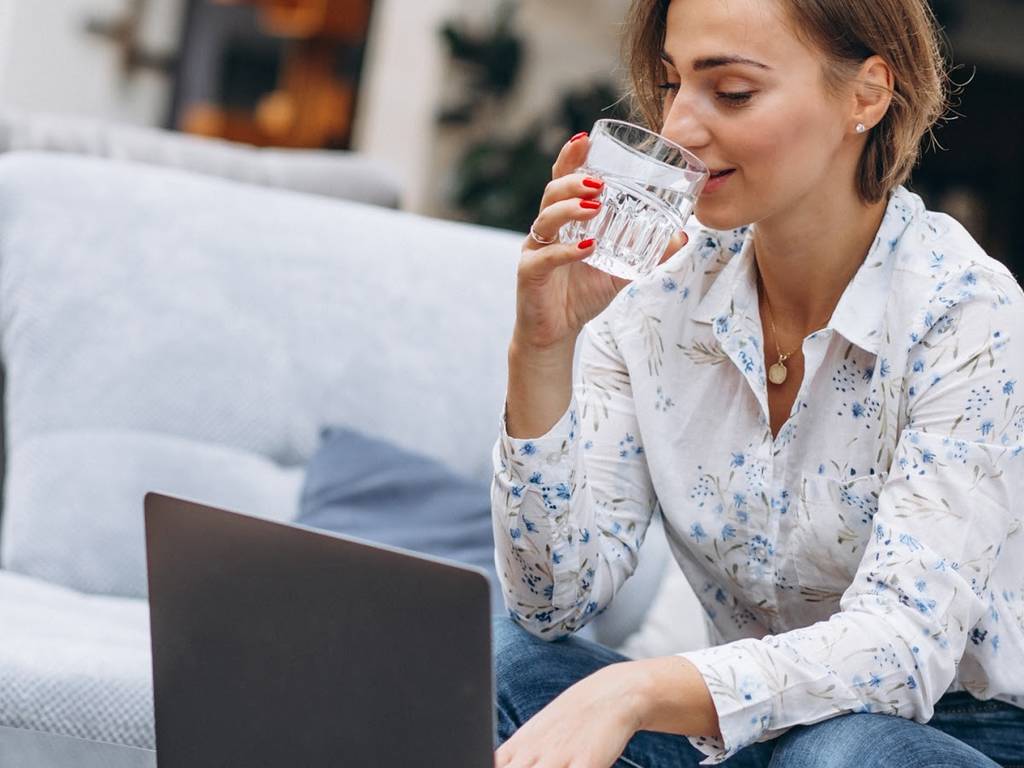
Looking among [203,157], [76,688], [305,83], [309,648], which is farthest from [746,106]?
[305,83]

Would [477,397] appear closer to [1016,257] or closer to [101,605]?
[101,605]

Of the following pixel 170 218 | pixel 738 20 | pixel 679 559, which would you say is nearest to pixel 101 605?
pixel 170 218

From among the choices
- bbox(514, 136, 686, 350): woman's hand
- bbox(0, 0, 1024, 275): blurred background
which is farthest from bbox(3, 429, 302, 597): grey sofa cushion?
bbox(0, 0, 1024, 275): blurred background

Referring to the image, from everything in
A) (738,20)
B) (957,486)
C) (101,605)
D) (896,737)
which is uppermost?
(738,20)

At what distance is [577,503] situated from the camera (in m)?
1.32

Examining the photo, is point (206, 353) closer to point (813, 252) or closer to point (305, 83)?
point (813, 252)

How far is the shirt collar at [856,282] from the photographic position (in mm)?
1314

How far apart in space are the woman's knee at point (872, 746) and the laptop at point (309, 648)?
31 centimetres

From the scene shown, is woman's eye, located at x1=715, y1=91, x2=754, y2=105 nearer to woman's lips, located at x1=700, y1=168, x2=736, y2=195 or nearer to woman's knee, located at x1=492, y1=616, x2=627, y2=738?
woman's lips, located at x1=700, y1=168, x2=736, y2=195

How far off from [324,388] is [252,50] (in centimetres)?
501

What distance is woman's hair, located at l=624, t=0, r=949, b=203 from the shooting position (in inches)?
49.4

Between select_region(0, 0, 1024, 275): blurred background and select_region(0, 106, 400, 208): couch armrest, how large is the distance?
8.82 feet

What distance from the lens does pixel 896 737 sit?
1.09 metres

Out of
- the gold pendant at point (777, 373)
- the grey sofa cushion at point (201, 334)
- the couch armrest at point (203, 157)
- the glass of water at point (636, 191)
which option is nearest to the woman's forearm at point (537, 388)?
the glass of water at point (636, 191)
